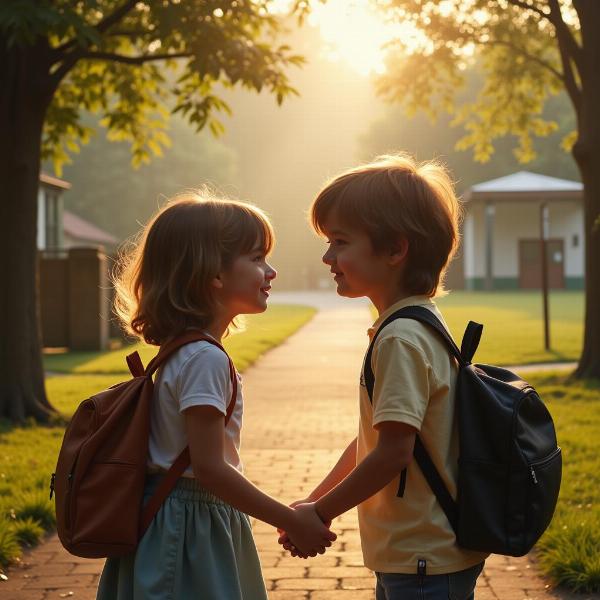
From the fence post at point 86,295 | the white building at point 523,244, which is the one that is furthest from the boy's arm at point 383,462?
the white building at point 523,244

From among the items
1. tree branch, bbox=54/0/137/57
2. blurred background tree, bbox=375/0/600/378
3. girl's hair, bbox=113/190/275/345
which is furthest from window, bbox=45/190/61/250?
girl's hair, bbox=113/190/275/345

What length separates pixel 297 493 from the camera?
6.33 meters

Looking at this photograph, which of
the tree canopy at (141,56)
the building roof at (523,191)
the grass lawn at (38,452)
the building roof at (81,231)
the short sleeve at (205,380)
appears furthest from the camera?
the building roof at (523,191)

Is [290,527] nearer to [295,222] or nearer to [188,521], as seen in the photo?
[188,521]

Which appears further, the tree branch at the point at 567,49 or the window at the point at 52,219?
the window at the point at 52,219

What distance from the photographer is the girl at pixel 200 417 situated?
236cm

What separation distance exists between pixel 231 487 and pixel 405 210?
740 millimetres

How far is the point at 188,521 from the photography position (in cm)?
242

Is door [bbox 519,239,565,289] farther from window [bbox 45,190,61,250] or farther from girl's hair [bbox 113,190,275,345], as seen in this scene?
girl's hair [bbox 113,190,275,345]


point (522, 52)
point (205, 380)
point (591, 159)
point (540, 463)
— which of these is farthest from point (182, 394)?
point (522, 52)

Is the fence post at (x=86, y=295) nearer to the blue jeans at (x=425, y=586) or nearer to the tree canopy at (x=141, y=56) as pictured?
the tree canopy at (x=141, y=56)

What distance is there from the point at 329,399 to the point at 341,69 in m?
99.8

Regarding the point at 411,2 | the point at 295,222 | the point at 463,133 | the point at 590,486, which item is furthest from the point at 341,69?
the point at 590,486

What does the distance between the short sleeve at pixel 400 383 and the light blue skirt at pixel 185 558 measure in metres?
0.50
